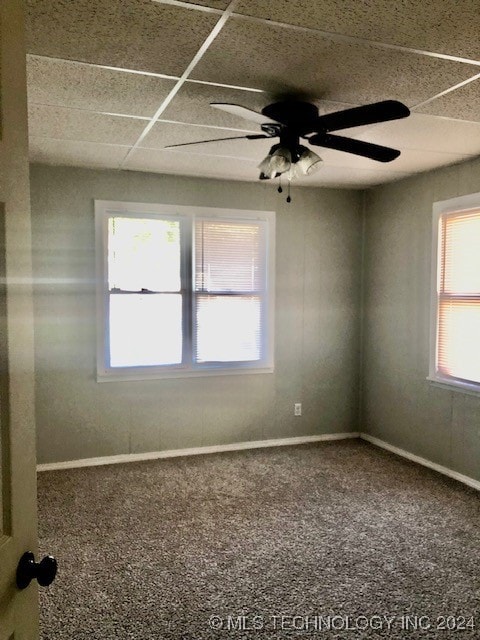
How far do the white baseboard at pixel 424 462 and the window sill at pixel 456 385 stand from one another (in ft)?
2.20

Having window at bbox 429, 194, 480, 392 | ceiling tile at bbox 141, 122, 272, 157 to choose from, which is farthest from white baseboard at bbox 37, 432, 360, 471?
ceiling tile at bbox 141, 122, 272, 157

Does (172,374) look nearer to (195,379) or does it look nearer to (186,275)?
(195,379)

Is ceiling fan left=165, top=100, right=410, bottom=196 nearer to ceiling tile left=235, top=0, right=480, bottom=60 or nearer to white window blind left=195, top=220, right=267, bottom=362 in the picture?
ceiling tile left=235, top=0, right=480, bottom=60

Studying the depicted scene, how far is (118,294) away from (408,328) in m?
2.63

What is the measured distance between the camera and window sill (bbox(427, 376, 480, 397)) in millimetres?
3693

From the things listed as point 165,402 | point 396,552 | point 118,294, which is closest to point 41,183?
point 118,294

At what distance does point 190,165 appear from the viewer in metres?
4.02

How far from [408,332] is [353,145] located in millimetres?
2440

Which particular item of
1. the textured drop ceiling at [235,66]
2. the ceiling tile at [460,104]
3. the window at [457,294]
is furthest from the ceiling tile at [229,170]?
the ceiling tile at [460,104]

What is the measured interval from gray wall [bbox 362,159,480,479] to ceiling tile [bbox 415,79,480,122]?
1.03 metres

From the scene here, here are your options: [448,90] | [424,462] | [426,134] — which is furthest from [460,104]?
[424,462]

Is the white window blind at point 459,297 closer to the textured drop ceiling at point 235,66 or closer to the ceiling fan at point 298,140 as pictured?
the textured drop ceiling at point 235,66

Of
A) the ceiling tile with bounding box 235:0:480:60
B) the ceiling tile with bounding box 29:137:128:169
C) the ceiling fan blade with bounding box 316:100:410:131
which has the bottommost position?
the ceiling fan blade with bounding box 316:100:410:131

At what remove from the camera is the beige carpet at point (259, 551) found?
2.19 m
